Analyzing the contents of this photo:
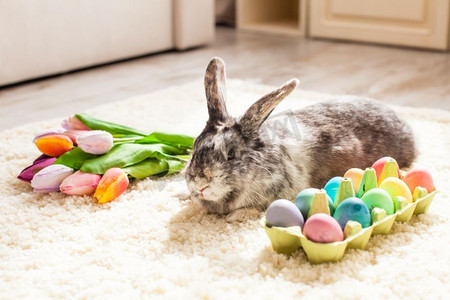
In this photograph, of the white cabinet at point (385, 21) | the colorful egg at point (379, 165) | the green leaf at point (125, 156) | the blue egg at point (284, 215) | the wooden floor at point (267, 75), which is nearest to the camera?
the blue egg at point (284, 215)

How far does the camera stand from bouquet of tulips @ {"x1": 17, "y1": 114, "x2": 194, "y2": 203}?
1.53 m

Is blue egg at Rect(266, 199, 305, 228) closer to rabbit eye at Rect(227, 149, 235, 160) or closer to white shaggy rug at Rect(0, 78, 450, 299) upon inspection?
white shaggy rug at Rect(0, 78, 450, 299)

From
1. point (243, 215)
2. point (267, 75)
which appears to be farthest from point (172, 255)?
point (267, 75)

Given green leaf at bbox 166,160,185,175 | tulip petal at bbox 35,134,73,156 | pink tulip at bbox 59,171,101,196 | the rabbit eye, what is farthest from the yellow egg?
tulip petal at bbox 35,134,73,156

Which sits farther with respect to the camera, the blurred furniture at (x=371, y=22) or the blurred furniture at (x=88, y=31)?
the blurred furniture at (x=371, y=22)

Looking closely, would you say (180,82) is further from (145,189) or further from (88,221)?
(88,221)

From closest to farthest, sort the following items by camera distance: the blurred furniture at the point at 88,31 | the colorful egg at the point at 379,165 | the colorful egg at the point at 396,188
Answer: the colorful egg at the point at 396,188 → the colorful egg at the point at 379,165 → the blurred furniture at the point at 88,31

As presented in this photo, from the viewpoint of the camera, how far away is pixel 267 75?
2885 mm

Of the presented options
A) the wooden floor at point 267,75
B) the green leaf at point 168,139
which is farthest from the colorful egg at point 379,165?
the wooden floor at point 267,75

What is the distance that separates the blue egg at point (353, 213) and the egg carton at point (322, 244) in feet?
0.07

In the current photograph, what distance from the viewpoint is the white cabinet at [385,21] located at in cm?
331

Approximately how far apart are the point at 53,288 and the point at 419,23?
9.15 ft

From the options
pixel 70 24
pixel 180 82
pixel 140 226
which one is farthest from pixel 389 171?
pixel 70 24

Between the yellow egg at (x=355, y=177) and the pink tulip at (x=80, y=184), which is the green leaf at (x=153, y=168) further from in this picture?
the yellow egg at (x=355, y=177)
